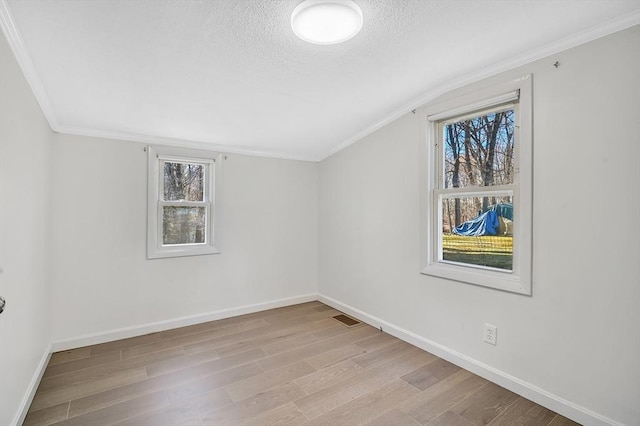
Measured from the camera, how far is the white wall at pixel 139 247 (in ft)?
8.77

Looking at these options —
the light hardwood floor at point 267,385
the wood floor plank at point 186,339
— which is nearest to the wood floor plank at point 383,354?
the light hardwood floor at point 267,385

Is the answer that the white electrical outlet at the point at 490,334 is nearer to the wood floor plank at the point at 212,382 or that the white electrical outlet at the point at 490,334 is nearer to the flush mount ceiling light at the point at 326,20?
the wood floor plank at the point at 212,382

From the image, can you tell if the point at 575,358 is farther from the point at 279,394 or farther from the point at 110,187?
the point at 110,187

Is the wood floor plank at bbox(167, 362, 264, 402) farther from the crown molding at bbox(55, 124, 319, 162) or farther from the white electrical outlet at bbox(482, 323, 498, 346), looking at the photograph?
the crown molding at bbox(55, 124, 319, 162)

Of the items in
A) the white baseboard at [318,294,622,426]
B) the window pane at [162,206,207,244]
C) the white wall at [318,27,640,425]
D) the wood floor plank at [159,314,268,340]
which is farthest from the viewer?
the window pane at [162,206,207,244]

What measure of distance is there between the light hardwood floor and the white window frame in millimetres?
746

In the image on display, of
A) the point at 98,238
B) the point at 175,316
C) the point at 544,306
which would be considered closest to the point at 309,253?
the point at 175,316

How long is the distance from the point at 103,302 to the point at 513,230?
3540 mm

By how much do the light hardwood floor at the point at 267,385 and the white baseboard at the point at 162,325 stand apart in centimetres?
8

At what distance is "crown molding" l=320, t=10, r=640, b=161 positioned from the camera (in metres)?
1.64

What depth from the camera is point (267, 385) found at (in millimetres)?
2137

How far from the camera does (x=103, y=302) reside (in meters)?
2.81

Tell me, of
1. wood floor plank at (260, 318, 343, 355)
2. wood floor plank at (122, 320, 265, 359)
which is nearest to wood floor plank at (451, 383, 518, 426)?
wood floor plank at (260, 318, 343, 355)

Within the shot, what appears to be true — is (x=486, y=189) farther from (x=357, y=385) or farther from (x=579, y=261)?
(x=357, y=385)
